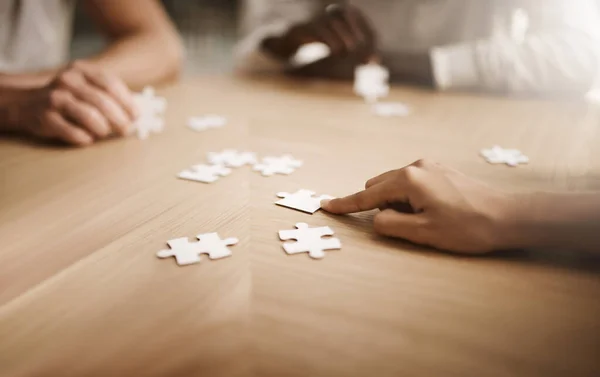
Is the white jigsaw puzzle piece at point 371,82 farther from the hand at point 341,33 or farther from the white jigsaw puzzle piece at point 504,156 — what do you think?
the white jigsaw puzzle piece at point 504,156

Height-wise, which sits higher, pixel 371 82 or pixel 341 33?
pixel 341 33

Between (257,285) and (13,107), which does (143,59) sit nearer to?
(13,107)

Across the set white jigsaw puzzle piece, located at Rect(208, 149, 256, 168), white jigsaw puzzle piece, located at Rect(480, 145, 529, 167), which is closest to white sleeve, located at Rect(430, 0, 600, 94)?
white jigsaw puzzle piece, located at Rect(480, 145, 529, 167)

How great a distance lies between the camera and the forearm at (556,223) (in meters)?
0.73

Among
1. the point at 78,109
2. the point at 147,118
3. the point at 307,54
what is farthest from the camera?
the point at 307,54

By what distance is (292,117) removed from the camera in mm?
1448

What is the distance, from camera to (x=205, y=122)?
137cm

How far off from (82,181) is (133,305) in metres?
0.48

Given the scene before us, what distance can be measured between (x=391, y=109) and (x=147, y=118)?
700mm

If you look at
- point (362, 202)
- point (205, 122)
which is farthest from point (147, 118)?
point (362, 202)

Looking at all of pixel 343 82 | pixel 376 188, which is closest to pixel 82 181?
pixel 376 188

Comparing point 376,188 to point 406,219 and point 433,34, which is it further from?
point 433,34

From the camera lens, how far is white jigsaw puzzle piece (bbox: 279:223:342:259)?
0.76 meters

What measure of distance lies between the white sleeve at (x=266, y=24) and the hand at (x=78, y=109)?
2.83 ft
